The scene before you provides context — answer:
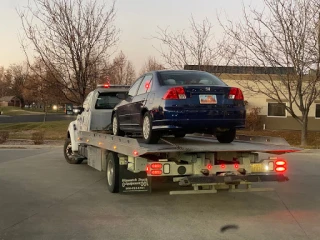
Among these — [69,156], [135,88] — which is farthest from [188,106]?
[69,156]

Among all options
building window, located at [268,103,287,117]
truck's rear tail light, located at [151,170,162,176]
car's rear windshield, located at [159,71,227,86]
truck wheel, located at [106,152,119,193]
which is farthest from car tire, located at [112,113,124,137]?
building window, located at [268,103,287,117]

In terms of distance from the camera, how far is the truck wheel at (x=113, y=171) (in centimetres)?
756

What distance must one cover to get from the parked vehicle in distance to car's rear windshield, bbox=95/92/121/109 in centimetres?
336

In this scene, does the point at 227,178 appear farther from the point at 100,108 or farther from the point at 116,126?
the point at 100,108

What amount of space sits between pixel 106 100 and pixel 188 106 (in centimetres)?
473

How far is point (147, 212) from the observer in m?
6.62

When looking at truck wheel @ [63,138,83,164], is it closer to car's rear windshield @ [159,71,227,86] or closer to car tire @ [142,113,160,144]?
car tire @ [142,113,160,144]

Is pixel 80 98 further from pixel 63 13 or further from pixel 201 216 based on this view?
pixel 201 216

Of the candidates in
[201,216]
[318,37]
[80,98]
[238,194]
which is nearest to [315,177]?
[238,194]

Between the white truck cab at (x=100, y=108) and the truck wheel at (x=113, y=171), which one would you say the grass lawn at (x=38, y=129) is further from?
the truck wheel at (x=113, y=171)

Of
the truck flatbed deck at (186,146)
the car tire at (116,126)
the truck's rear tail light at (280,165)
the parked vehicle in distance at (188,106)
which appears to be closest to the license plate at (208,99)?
the parked vehicle in distance at (188,106)

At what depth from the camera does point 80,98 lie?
1970 cm

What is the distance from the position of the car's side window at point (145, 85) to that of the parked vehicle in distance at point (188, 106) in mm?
56

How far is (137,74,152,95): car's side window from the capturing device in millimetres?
7763
